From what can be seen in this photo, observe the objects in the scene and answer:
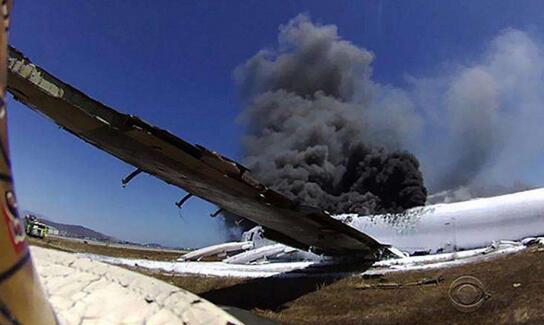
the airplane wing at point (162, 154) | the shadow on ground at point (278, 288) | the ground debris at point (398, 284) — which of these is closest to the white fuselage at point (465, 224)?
the shadow on ground at point (278, 288)

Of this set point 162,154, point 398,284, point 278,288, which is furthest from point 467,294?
point 162,154

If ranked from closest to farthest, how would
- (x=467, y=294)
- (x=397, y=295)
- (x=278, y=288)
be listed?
(x=467, y=294) → (x=397, y=295) → (x=278, y=288)

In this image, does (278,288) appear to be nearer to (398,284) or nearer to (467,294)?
(398,284)

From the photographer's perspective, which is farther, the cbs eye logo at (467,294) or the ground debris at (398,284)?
the ground debris at (398,284)

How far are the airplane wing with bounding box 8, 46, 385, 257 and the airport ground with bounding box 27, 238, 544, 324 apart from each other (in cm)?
179

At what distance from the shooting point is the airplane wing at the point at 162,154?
1134 centimetres

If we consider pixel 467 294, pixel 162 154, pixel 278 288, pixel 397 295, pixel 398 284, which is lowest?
pixel 467 294

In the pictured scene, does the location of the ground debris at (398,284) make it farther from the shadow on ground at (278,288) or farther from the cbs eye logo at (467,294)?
the shadow on ground at (278,288)

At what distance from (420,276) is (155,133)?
279 inches

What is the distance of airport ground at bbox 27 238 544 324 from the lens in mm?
9883

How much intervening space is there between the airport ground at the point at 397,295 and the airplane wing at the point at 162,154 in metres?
1.79

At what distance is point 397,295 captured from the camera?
1253 centimetres

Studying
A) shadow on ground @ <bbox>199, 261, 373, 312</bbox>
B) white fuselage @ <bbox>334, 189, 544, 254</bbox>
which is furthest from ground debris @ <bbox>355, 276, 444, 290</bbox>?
white fuselage @ <bbox>334, 189, 544, 254</bbox>

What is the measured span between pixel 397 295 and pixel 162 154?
19.1 feet
